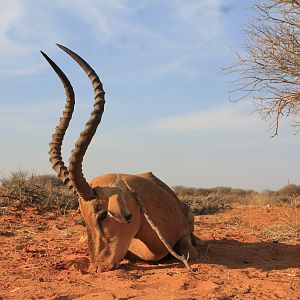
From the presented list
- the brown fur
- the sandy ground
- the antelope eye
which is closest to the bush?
the sandy ground

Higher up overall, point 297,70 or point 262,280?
point 297,70

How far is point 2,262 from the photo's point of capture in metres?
5.97

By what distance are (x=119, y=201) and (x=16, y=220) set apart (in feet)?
19.1

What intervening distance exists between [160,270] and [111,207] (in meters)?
0.87

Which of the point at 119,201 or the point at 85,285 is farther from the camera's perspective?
the point at 119,201

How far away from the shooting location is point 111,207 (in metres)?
5.16

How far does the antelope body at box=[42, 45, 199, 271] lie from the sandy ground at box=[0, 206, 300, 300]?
217 mm

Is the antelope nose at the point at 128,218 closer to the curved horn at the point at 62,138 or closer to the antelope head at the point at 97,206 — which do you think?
the antelope head at the point at 97,206

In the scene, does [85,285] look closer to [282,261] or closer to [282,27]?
[282,261]

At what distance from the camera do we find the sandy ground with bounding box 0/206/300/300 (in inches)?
163

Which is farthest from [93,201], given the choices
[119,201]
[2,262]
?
[2,262]

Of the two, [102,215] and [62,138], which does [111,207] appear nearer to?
[102,215]

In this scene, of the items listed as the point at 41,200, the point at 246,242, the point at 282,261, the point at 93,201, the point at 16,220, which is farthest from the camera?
the point at 41,200

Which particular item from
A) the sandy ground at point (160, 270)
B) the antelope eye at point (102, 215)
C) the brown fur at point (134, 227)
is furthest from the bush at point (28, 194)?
the antelope eye at point (102, 215)
